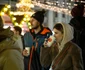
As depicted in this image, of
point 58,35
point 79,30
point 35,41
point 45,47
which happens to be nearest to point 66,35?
point 58,35

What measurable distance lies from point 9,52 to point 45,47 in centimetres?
191

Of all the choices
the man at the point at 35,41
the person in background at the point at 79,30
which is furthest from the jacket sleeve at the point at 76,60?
the man at the point at 35,41

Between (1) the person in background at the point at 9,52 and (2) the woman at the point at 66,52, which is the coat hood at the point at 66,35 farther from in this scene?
(1) the person in background at the point at 9,52

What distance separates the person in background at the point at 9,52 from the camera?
211 cm

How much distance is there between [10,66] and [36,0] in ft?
24.8

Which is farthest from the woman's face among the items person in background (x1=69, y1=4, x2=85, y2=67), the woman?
person in background (x1=69, y1=4, x2=85, y2=67)

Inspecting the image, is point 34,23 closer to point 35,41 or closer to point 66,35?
point 35,41

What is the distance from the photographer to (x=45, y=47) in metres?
4.03

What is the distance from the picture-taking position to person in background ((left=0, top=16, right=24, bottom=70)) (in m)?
2.11

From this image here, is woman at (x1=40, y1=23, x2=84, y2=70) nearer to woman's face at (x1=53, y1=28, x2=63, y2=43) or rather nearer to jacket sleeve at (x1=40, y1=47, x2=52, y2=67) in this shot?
woman's face at (x1=53, y1=28, x2=63, y2=43)

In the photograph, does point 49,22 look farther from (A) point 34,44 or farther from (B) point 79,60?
(B) point 79,60

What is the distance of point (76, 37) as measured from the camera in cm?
385

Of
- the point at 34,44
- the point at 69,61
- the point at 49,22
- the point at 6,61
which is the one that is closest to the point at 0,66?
the point at 6,61

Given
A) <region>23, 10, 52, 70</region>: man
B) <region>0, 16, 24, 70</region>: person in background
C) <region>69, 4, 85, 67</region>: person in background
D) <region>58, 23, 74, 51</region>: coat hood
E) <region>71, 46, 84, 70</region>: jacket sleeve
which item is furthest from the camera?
<region>23, 10, 52, 70</region>: man
